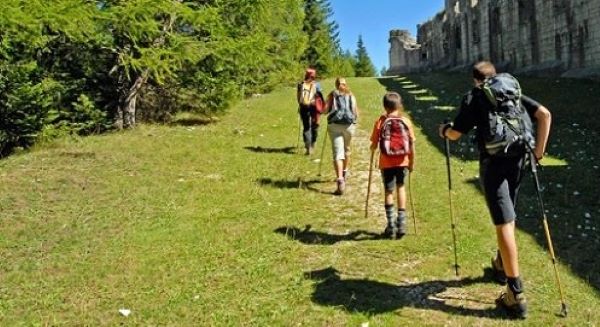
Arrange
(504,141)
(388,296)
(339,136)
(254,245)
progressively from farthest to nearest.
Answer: (339,136)
(254,245)
(388,296)
(504,141)

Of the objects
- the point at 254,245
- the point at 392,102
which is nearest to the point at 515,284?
the point at 392,102

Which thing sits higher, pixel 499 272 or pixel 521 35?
pixel 521 35

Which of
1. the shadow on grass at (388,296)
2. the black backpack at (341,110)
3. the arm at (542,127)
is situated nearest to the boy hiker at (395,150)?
the shadow on grass at (388,296)

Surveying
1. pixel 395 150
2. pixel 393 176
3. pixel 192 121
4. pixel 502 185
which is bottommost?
pixel 393 176

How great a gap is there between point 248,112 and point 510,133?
712 inches

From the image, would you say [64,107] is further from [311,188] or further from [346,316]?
[346,316]

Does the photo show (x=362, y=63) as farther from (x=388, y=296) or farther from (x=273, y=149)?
(x=388, y=296)

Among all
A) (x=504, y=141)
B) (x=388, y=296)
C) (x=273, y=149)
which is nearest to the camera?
(x=504, y=141)

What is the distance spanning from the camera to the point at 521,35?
33.1 metres

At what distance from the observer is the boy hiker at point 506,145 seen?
533 cm

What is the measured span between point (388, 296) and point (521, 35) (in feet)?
100

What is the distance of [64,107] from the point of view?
1742 centimetres

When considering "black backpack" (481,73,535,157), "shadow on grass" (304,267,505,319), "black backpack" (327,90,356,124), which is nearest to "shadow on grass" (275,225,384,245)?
"shadow on grass" (304,267,505,319)

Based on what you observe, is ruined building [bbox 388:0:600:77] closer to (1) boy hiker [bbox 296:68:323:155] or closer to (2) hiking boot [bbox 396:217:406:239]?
(1) boy hiker [bbox 296:68:323:155]
